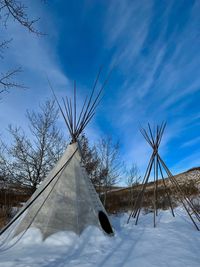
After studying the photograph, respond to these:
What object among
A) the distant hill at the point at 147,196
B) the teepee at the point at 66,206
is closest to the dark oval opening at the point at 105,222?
the teepee at the point at 66,206

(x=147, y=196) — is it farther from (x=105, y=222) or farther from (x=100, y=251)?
(x=100, y=251)

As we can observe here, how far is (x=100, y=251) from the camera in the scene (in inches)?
144

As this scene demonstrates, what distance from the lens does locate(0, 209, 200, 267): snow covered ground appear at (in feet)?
10.1

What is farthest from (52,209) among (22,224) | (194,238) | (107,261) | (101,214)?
(194,238)

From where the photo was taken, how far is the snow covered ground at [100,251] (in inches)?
121

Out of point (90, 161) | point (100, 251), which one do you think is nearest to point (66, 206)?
point (100, 251)

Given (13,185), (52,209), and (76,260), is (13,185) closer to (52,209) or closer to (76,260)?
(52,209)

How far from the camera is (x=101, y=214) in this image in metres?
4.97

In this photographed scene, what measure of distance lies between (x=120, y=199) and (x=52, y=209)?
1517cm

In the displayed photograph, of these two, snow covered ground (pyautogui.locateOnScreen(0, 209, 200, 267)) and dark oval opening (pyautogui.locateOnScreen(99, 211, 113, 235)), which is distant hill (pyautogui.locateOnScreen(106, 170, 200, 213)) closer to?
dark oval opening (pyautogui.locateOnScreen(99, 211, 113, 235))

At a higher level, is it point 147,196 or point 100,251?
point 147,196

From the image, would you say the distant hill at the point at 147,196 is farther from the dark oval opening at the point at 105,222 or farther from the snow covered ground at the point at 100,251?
the snow covered ground at the point at 100,251

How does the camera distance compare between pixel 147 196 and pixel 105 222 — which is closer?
pixel 105 222

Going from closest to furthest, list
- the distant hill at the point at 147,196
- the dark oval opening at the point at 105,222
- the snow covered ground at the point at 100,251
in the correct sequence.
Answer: the snow covered ground at the point at 100,251, the dark oval opening at the point at 105,222, the distant hill at the point at 147,196
